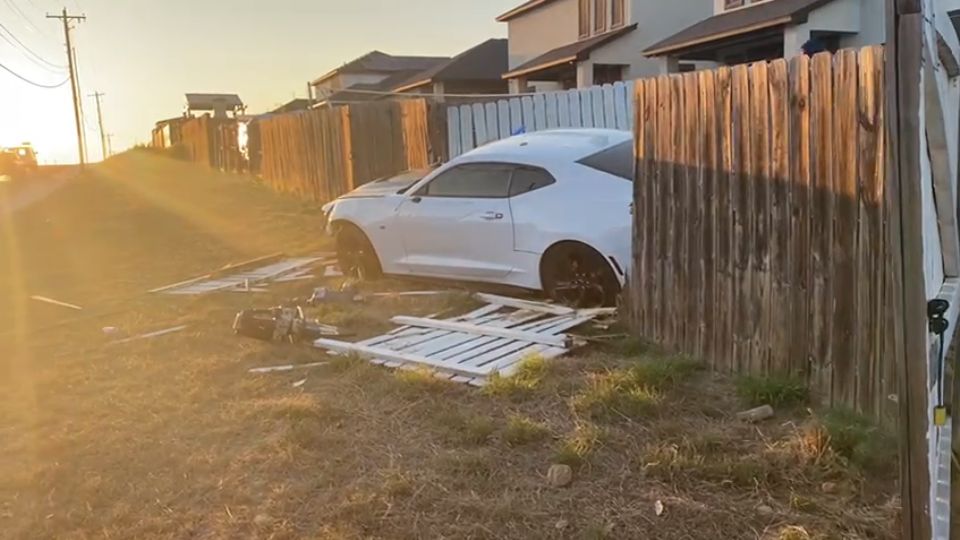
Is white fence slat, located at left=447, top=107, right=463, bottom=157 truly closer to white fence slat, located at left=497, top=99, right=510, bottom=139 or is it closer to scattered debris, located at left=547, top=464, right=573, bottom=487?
white fence slat, located at left=497, top=99, right=510, bottom=139

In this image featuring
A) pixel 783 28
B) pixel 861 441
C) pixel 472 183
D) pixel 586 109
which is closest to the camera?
pixel 861 441

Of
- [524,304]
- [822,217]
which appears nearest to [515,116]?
[524,304]

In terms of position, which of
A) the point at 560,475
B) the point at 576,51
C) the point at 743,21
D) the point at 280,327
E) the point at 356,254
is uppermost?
the point at 576,51

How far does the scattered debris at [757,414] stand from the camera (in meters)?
4.50

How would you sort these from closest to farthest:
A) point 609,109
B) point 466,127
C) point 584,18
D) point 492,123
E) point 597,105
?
point 609,109, point 597,105, point 492,123, point 466,127, point 584,18

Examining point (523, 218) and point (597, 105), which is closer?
point (523, 218)

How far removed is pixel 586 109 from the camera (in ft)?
38.9

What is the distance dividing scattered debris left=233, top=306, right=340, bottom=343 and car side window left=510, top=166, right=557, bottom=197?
2.08 metres

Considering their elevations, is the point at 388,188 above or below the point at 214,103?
below

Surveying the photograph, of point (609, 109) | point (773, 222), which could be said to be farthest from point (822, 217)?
point (609, 109)

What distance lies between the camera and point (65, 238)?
1655 centimetres

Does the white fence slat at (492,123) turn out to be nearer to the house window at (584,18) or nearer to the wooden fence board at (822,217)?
the wooden fence board at (822,217)

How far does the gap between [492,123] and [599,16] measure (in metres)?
16.1

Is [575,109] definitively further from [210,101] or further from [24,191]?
[210,101]
